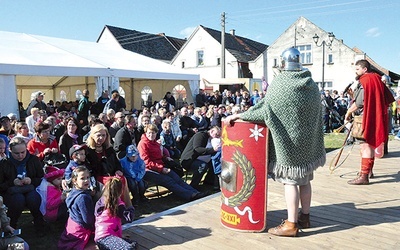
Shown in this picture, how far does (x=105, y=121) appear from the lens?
747 centimetres

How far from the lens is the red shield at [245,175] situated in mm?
3168

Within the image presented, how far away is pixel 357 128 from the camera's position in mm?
4812

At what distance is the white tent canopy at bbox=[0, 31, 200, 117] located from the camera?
9852 millimetres

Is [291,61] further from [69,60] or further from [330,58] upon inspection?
[330,58]

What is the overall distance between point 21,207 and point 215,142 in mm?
2964

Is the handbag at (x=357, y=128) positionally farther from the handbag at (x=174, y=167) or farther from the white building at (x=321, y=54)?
the white building at (x=321, y=54)

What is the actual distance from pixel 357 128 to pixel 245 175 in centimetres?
228

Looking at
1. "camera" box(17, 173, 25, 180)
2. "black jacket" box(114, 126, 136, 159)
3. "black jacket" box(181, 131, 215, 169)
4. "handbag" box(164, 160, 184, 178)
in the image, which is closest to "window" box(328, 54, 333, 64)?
"black jacket" box(181, 131, 215, 169)

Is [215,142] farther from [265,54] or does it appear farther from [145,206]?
[265,54]

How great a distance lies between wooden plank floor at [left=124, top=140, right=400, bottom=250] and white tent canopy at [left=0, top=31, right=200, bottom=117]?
24.2ft

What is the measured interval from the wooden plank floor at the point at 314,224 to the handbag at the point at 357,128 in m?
0.64

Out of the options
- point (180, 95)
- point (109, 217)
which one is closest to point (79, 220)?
point (109, 217)

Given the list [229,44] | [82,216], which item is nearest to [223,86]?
[229,44]

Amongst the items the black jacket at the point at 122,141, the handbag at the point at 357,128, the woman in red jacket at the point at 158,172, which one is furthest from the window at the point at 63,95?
the handbag at the point at 357,128
